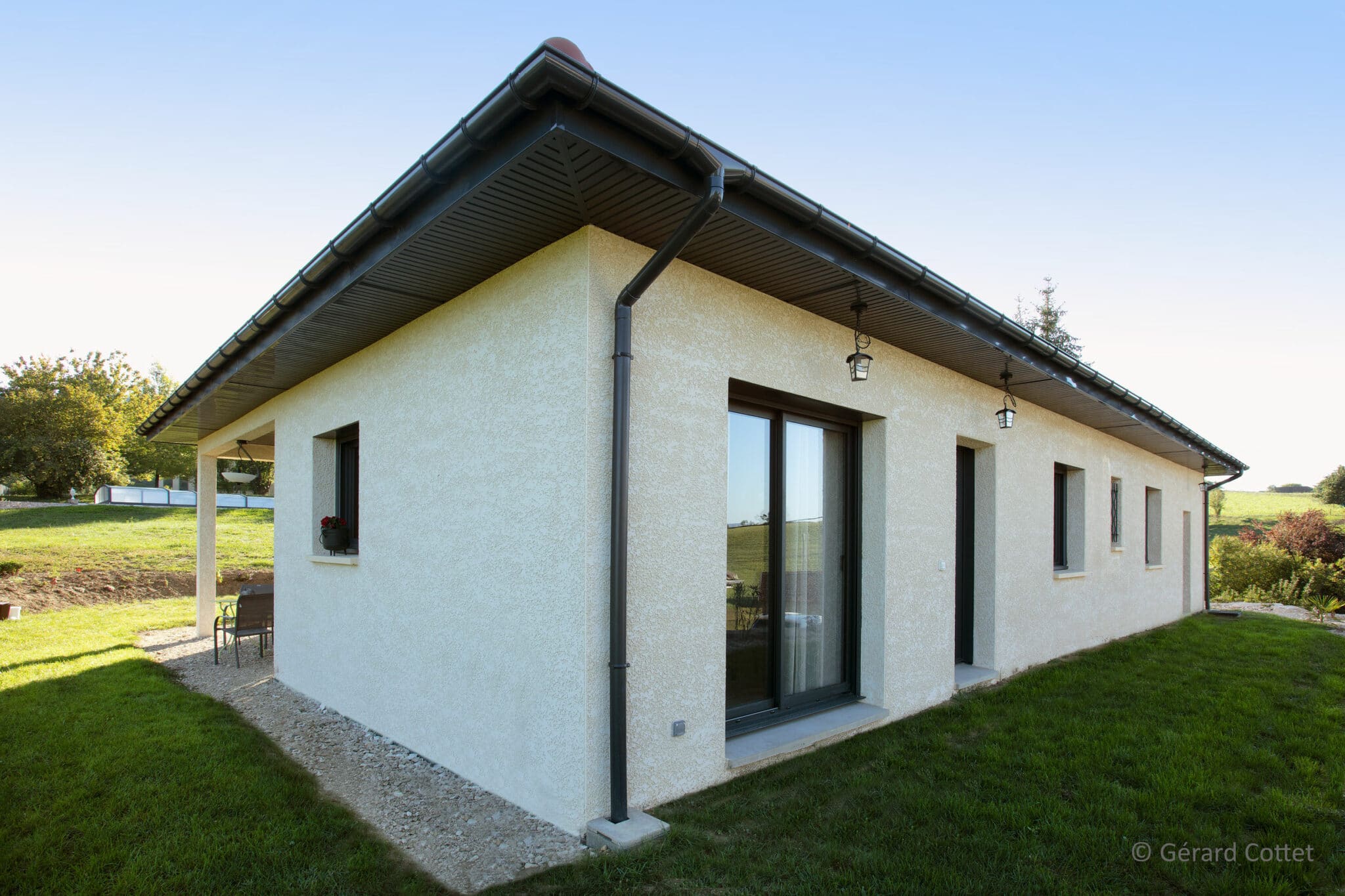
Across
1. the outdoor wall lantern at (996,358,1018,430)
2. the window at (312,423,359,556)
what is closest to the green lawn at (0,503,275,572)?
the window at (312,423,359,556)

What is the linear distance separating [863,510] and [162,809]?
514 centimetres

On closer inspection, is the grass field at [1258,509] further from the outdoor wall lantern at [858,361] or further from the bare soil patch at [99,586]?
the bare soil patch at [99,586]

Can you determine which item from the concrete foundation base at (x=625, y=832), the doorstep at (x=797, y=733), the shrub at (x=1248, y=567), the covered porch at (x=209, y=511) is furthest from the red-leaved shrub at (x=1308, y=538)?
the covered porch at (x=209, y=511)

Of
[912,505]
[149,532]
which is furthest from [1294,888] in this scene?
[149,532]

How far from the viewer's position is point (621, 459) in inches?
141

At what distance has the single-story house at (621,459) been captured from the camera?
138 inches

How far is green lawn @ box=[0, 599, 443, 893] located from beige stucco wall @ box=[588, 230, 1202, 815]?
1.37 metres

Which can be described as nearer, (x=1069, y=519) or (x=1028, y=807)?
(x=1028, y=807)

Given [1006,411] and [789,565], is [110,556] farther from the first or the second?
[1006,411]

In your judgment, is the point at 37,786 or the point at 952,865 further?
the point at 37,786

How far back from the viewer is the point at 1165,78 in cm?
733

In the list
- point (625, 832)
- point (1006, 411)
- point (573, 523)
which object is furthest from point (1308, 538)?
point (573, 523)

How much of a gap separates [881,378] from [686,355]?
233 cm

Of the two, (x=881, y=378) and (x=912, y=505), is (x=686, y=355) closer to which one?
(x=881, y=378)
